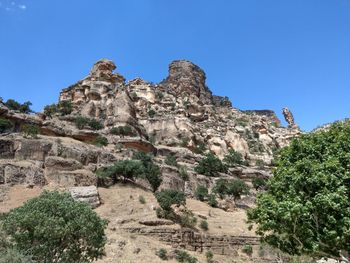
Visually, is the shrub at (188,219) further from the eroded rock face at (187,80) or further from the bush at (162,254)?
the eroded rock face at (187,80)

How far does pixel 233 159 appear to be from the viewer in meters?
72.2

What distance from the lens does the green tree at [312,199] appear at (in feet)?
49.9

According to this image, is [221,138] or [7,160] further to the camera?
[221,138]

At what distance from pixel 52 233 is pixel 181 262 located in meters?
12.6

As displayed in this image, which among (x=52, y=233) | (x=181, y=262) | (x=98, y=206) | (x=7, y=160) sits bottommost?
(x=181, y=262)

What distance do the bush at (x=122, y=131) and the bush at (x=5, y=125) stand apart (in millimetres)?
15267

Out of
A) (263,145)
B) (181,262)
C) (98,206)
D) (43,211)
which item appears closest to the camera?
(43,211)

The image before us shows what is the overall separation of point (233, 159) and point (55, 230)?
55745 mm

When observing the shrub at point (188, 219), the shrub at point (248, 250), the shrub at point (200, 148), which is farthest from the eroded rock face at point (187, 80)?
the shrub at point (248, 250)

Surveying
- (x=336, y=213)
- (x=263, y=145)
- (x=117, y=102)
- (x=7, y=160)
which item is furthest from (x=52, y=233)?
(x=263, y=145)

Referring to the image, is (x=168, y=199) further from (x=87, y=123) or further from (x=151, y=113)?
(x=151, y=113)

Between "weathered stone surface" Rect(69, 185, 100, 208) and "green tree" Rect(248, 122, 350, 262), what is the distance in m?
19.6

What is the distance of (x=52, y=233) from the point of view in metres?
18.7

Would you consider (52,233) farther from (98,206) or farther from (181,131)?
(181,131)
